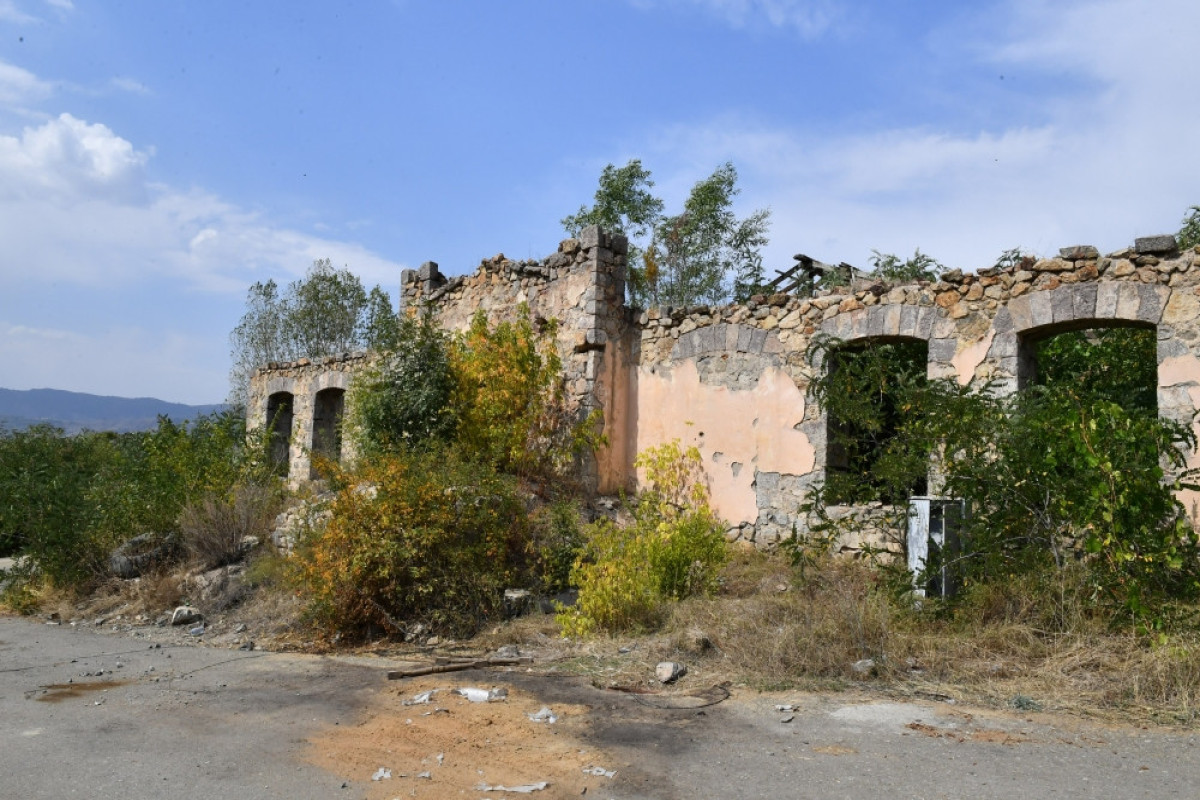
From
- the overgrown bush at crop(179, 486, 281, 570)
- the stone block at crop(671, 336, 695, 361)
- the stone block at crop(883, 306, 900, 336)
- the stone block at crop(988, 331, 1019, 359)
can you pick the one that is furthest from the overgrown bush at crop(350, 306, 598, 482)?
the stone block at crop(988, 331, 1019, 359)

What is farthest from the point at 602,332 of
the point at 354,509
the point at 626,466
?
the point at 354,509

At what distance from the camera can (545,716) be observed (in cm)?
461

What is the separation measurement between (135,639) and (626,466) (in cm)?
487

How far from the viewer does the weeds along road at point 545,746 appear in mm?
3621

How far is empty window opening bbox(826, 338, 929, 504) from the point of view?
6.38 m

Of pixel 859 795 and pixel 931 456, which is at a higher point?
pixel 931 456

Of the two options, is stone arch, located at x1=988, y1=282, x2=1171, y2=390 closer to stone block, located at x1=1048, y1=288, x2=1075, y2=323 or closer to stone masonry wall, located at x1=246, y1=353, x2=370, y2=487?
stone block, located at x1=1048, y1=288, x2=1075, y2=323

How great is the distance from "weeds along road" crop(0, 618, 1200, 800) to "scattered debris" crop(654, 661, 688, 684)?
0.52ft

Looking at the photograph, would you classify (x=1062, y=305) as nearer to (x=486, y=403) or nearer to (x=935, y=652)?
(x=935, y=652)

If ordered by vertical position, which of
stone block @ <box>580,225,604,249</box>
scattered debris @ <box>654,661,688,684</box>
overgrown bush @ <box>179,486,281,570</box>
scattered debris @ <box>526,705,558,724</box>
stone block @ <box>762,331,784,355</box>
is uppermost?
stone block @ <box>580,225,604,249</box>

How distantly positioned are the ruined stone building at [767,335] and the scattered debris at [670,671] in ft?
9.82

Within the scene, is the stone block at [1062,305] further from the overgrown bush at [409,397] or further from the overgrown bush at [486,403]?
the overgrown bush at [409,397]

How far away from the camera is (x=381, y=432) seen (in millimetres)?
9758

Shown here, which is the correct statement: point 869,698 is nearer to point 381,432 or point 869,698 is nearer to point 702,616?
point 702,616
